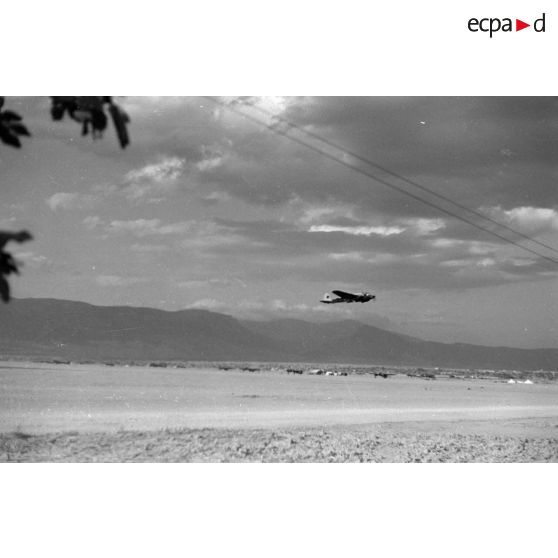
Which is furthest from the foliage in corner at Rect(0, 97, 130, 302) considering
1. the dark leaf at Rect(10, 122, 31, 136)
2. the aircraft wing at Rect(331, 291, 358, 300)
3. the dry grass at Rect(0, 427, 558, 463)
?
the aircraft wing at Rect(331, 291, 358, 300)

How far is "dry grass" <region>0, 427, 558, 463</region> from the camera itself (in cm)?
1109

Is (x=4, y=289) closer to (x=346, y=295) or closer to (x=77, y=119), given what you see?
(x=77, y=119)

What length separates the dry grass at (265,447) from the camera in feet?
36.4

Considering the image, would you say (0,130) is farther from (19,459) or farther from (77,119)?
(19,459)

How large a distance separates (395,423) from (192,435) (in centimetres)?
648

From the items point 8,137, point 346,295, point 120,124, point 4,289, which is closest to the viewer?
point 4,289

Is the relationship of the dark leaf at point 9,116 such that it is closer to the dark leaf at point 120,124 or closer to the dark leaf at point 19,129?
the dark leaf at point 19,129

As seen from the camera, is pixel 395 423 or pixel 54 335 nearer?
pixel 395 423

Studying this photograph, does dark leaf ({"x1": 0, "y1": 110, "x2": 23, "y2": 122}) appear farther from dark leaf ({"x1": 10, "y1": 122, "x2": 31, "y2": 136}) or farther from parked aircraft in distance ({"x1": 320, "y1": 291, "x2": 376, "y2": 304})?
parked aircraft in distance ({"x1": 320, "y1": 291, "x2": 376, "y2": 304})

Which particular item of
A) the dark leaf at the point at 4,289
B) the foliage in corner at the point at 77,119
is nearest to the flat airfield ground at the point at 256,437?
the foliage in corner at the point at 77,119

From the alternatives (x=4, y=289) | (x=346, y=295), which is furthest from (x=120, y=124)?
(x=346, y=295)

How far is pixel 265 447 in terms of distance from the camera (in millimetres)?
12109

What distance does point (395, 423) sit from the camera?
17.4 meters
